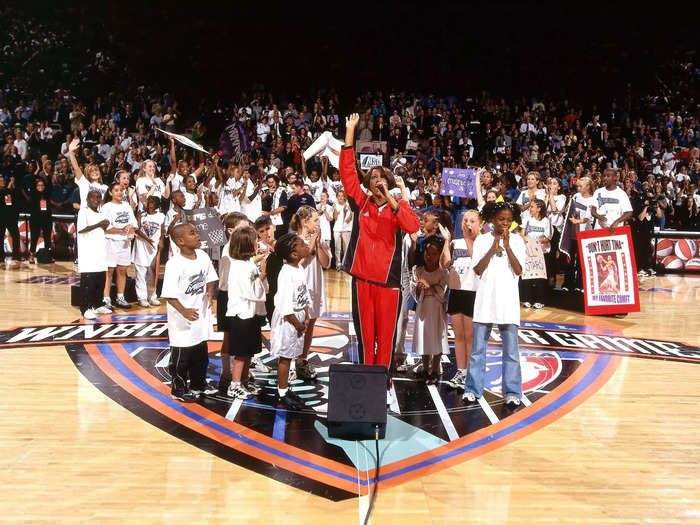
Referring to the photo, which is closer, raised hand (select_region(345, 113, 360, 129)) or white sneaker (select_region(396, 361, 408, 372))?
raised hand (select_region(345, 113, 360, 129))

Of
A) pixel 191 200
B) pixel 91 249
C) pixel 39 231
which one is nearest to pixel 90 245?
pixel 91 249

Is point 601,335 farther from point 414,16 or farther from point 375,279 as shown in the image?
point 414,16

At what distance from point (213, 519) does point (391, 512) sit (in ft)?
3.12

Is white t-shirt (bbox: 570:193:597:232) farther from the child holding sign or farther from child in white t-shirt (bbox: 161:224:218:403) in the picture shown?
the child holding sign

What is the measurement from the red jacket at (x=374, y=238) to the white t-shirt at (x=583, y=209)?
5.57m

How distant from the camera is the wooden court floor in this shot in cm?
375

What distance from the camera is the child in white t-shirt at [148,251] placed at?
30.8 feet

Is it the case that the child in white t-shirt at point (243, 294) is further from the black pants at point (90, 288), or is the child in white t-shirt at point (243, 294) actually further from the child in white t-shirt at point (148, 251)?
the child in white t-shirt at point (148, 251)

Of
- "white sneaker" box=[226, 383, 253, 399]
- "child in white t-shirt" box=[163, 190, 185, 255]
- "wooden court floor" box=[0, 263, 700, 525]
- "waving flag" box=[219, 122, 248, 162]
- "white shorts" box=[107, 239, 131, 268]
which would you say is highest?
"waving flag" box=[219, 122, 248, 162]

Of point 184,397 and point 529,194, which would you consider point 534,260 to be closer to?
point 529,194

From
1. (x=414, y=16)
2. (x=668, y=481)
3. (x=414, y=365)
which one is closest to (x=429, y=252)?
(x=414, y=365)

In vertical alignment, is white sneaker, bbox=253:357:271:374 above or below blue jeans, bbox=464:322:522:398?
below

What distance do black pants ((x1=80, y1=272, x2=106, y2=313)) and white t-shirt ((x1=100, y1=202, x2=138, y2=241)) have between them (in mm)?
563

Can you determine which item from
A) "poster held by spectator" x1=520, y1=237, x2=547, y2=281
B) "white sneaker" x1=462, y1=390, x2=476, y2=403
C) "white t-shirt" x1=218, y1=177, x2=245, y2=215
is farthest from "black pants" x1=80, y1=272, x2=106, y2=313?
"poster held by spectator" x1=520, y1=237, x2=547, y2=281
